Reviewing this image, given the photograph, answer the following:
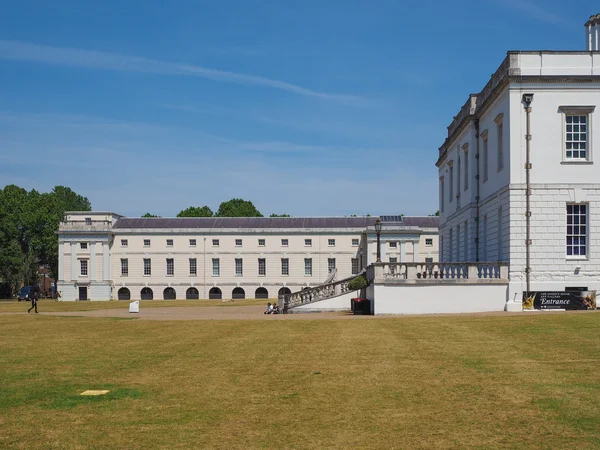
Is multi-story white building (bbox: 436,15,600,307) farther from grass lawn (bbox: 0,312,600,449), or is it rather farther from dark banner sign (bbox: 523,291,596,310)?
grass lawn (bbox: 0,312,600,449)

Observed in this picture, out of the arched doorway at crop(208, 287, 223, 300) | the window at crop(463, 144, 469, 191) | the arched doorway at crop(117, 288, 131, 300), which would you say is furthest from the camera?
the arched doorway at crop(117, 288, 131, 300)

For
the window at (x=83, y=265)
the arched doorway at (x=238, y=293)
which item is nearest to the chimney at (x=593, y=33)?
the arched doorway at (x=238, y=293)

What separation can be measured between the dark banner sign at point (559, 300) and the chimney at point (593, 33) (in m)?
14.7

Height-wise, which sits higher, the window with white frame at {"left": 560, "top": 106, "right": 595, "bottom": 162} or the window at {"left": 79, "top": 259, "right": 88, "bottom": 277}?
the window with white frame at {"left": 560, "top": 106, "right": 595, "bottom": 162}

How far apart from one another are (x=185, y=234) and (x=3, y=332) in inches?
3089

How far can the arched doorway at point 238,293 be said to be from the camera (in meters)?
105

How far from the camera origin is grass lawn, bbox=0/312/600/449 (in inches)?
393

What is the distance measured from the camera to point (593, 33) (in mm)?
39719

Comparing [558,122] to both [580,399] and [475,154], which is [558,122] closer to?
[475,154]

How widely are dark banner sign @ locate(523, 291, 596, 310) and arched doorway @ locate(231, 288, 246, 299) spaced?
7425 centimetres

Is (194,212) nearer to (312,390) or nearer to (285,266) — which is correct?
(285,266)

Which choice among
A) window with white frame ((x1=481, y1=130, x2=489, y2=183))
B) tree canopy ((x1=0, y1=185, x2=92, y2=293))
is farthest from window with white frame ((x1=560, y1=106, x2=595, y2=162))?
tree canopy ((x1=0, y1=185, x2=92, y2=293))

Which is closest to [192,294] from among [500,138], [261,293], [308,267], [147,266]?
[147,266]

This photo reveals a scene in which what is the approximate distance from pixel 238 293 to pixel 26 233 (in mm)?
34878
